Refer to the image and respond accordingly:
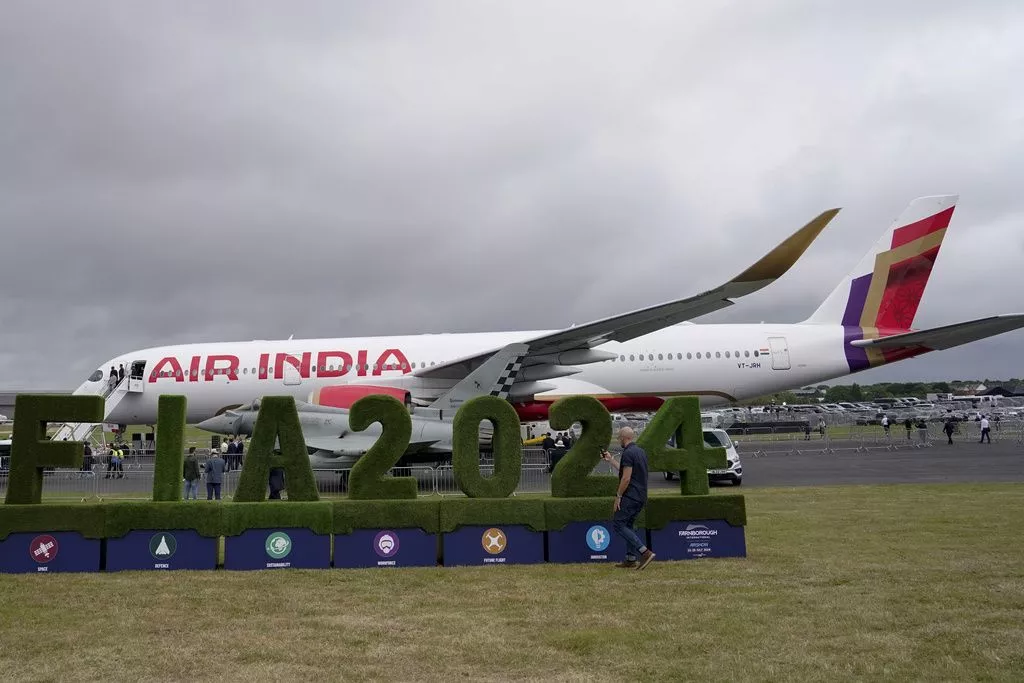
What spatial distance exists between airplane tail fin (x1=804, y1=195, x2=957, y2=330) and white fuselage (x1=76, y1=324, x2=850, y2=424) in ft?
4.96

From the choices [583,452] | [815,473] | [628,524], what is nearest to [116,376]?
[815,473]

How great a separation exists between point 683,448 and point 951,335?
1773cm

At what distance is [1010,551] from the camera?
845cm

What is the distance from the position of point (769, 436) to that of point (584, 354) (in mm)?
28211

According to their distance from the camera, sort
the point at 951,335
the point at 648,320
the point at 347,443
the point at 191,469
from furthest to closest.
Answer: the point at 951,335, the point at 648,320, the point at 347,443, the point at 191,469

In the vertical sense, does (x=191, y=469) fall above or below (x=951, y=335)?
below

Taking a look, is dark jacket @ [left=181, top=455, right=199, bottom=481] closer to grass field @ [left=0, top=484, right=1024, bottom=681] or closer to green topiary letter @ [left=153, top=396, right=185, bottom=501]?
green topiary letter @ [left=153, top=396, right=185, bottom=501]

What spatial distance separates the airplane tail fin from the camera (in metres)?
26.7

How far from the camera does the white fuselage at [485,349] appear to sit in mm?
25516

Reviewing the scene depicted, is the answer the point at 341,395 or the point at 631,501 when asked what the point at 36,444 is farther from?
the point at 341,395

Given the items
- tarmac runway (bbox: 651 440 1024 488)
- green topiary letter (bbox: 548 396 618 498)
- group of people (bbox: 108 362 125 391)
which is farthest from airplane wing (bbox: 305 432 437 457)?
group of people (bbox: 108 362 125 391)

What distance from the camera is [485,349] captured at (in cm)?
2541

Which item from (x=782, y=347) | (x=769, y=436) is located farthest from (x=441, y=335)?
(x=769, y=436)

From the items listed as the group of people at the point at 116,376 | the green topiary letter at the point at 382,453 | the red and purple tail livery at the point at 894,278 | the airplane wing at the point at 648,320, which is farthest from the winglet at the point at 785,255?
the group of people at the point at 116,376
